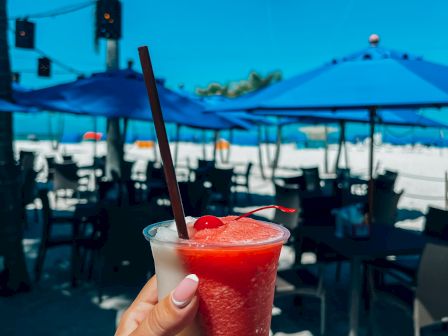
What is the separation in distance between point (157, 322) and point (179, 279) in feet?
0.34

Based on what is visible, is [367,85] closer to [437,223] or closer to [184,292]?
[437,223]

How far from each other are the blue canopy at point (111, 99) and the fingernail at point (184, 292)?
4187mm

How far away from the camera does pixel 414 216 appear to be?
8.65 metres

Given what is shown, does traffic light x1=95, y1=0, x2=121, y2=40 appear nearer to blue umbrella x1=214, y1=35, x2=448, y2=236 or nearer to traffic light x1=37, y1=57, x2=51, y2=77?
traffic light x1=37, y1=57, x2=51, y2=77

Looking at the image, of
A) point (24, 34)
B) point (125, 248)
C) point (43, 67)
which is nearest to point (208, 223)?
point (125, 248)

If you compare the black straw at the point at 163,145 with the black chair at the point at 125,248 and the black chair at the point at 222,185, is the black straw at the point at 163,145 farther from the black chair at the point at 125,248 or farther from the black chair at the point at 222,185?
the black chair at the point at 222,185

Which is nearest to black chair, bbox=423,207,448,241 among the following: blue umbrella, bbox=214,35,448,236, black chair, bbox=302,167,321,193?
blue umbrella, bbox=214,35,448,236

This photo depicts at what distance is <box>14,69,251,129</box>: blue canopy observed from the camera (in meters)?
5.03

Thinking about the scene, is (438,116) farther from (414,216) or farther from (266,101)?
(414,216)

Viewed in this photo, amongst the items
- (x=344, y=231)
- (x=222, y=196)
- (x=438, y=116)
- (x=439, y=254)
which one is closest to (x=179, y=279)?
(x=439, y=254)

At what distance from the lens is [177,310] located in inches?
35.4

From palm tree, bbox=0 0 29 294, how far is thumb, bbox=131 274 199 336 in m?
3.94

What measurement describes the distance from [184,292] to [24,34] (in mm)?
11366

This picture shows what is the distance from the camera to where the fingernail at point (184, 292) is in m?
0.89
